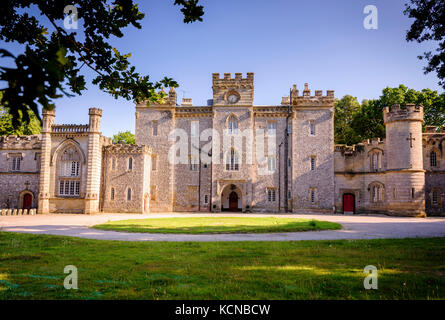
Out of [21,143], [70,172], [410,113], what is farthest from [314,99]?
[21,143]

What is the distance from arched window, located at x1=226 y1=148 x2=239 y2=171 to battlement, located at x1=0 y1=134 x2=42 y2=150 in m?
22.7

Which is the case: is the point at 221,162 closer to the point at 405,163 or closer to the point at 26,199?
the point at 405,163

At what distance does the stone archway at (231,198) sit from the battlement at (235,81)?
1264cm

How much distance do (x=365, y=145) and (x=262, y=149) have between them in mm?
12327

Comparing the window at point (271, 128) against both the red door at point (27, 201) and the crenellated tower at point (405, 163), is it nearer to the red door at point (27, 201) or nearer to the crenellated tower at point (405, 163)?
the crenellated tower at point (405, 163)

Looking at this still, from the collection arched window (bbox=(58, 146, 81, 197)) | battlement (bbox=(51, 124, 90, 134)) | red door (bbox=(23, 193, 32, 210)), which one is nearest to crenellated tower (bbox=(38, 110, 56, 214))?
battlement (bbox=(51, 124, 90, 134))

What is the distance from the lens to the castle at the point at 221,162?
34.6m

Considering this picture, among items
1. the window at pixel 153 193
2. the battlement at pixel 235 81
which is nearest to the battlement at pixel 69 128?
the window at pixel 153 193

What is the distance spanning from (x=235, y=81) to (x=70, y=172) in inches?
862

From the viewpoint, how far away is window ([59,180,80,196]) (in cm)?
3453

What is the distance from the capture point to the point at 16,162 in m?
37.7

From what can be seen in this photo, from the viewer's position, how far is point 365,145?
37688 mm

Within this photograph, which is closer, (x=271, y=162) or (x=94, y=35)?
(x=94, y=35)
